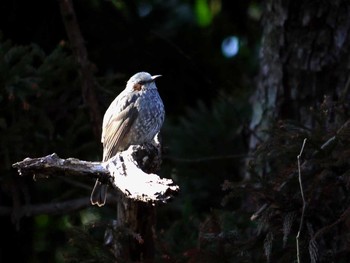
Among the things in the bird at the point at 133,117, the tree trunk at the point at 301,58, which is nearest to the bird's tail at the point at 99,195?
the bird at the point at 133,117

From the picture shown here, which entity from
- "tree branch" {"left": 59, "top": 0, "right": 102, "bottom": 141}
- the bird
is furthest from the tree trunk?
"tree branch" {"left": 59, "top": 0, "right": 102, "bottom": 141}

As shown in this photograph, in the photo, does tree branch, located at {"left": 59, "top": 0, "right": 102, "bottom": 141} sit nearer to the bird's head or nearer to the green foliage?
the bird's head

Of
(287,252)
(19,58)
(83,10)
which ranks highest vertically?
(83,10)

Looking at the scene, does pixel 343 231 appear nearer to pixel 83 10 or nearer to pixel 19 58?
pixel 19 58

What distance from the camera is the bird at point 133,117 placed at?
6.95 m

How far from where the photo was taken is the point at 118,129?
23.1 feet

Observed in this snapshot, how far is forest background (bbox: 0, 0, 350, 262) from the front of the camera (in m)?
5.85

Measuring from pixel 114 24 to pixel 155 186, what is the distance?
4.10m

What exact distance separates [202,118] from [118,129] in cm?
208

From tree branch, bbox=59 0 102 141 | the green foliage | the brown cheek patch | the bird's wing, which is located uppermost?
tree branch, bbox=59 0 102 141

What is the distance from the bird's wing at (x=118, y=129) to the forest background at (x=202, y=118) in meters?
0.35

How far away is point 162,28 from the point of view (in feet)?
29.0

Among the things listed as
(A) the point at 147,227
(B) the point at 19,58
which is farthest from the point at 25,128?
(A) the point at 147,227

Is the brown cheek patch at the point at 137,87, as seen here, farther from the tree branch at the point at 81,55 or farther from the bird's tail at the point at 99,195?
the bird's tail at the point at 99,195
